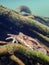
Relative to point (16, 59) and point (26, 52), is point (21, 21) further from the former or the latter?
point (16, 59)

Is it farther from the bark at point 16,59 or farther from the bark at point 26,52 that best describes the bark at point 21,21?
the bark at point 16,59

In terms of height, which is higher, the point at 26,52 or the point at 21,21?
the point at 21,21

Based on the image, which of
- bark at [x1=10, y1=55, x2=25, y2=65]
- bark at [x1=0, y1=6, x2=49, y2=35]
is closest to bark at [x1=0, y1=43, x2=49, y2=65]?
bark at [x1=10, y1=55, x2=25, y2=65]

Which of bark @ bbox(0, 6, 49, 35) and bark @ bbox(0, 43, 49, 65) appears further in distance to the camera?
bark @ bbox(0, 6, 49, 35)

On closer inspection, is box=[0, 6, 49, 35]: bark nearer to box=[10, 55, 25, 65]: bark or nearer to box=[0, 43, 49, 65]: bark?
box=[0, 43, 49, 65]: bark

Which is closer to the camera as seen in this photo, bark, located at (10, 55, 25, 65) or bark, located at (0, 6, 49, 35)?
bark, located at (10, 55, 25, 65)

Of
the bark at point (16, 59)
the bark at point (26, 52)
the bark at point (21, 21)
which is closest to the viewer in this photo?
the bark at point (16, 59)

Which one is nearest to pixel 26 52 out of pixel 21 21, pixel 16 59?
pixel 16 59

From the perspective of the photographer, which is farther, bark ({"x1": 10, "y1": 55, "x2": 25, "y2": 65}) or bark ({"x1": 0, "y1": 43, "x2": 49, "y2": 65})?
bark ({"x1": 0, "y1": 43, "x2": 49, "y2": 65})

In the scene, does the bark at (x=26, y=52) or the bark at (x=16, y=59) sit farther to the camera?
the bark at (x=26, y=52)

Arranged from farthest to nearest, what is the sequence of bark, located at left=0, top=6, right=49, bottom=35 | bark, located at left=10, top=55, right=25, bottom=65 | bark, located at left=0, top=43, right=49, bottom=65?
1. bark, located at left=0, top=6, right=49, bottom=35
2. bark, located at left=0, top=43, right=49, bottom=65
3. bark, located at left=10, top=55, right=25, bottom=65

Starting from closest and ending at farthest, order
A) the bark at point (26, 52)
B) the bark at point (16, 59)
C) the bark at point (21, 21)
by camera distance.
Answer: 1. the bark at point (16, 59)
2. the bark at point (26, 52)
3. the bark at point (21, 21)

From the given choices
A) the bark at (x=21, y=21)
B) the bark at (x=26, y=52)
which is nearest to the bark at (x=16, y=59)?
the bark at (x=26, y=52)

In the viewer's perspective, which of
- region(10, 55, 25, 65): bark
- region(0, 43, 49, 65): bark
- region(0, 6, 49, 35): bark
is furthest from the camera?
region(0, 6, 49, 35): bark
